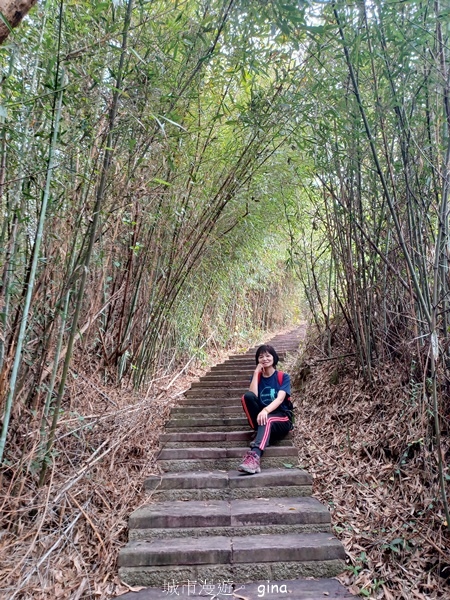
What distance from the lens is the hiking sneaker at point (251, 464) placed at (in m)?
2.65

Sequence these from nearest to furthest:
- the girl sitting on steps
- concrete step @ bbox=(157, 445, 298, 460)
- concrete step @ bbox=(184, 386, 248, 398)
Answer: the girl sitting on steps → concrete step @ bbox=(157, 445, 298, 460) → concrete step @ bbox=(184, 386, 248, 398)

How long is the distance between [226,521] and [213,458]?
0.67m

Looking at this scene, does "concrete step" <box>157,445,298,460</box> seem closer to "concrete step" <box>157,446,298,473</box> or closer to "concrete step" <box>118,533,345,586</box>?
"concrete step" <box>157,446,298,473</box>

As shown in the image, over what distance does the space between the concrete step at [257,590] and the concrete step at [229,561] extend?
0.09ft

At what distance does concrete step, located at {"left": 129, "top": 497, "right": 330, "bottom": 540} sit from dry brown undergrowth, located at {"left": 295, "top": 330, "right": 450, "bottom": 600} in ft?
0.54

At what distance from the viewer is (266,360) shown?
3115mm

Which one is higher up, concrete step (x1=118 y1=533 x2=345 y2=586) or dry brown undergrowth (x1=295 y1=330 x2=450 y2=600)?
dry brown undergrowth (x1=295 y1=330 x2=450 y2=600)

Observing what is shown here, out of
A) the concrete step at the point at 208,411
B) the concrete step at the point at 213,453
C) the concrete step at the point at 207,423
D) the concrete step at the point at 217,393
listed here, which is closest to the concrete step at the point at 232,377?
the concrete step at the point at 217,393

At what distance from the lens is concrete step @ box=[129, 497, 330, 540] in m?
2.21

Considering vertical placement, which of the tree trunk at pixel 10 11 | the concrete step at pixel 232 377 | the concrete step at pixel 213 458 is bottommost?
the concrete step at pixel 213 458

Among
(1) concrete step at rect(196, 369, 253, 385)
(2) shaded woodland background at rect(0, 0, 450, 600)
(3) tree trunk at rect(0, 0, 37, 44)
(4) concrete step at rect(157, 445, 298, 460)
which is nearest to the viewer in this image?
(3) tree trunk at rect(0, 0, 37, 44)

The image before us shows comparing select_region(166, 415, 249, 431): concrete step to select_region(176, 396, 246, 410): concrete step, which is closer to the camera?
select_region(166, 415, 249, 431): concrete step

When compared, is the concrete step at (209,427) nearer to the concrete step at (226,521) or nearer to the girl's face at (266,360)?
the girl's face at (266,360)

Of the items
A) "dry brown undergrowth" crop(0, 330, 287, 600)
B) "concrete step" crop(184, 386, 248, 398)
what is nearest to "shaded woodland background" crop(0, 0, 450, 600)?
"dry brown undergrowth" crop(0, 330, 287, 600)
